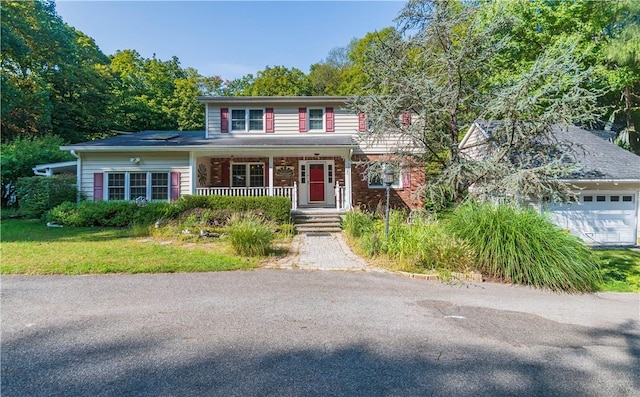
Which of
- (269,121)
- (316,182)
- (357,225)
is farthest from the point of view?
(316,182)

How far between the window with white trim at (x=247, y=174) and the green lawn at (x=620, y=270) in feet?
41.3

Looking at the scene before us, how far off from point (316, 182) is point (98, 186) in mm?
9409

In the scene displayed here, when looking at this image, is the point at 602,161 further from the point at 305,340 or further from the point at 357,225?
the point at 305,340

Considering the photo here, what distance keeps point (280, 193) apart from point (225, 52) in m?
6.56

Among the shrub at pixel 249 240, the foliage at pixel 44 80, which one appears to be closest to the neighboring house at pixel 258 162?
the shrub at pixel 249 240

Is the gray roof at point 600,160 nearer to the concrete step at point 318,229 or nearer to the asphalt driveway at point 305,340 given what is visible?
the concrete step at point 318,229

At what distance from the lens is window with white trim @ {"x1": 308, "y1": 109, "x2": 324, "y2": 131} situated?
48.9ft

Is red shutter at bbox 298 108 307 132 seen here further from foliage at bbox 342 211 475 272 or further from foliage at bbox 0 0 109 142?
foliage at bbox 0 0 109 142

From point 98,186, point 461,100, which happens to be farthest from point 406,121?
point 98,186

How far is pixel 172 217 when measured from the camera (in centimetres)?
1110

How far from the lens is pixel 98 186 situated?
1273 centimetres

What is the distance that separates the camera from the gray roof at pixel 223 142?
12.2m

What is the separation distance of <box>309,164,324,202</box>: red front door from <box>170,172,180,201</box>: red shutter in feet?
19.4

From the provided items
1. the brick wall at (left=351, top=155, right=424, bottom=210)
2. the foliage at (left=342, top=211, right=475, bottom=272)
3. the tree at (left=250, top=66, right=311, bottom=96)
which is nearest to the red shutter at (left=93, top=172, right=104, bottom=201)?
the brick wall at (left=351, top=155, right=424, bottom=210)
